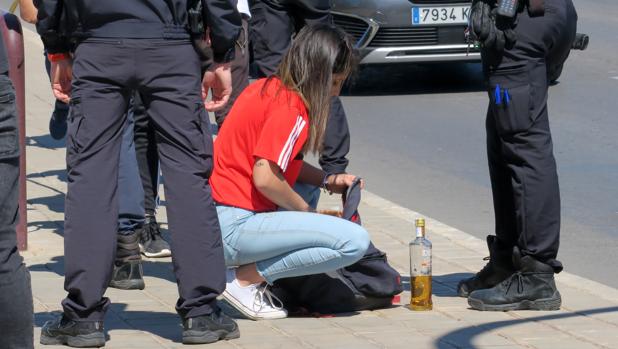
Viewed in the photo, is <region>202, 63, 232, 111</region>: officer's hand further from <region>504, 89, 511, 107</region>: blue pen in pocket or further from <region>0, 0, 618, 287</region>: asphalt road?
<region>0, 0, 618, 287</region>: asphalt road

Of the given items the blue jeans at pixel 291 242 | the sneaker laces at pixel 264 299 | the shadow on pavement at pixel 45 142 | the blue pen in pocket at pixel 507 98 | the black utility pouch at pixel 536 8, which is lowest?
the shadow on pavement at pixel 45 142

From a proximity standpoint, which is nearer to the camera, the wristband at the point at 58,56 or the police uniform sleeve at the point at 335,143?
the wristband at the point at 58,56

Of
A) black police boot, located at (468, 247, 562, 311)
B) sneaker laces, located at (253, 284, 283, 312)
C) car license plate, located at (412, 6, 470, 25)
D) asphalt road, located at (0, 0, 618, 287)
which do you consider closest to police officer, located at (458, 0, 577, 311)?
black police boot, located at (468, 247, 562, 311)

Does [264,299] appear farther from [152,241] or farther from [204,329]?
[152,241]

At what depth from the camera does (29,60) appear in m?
14.5

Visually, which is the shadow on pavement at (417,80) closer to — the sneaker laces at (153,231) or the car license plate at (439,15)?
the car license plate at (439,15)

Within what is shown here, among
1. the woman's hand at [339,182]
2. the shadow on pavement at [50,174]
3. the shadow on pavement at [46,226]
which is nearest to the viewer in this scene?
the woman's hand at [339,182]

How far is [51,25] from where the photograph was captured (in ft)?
16.5

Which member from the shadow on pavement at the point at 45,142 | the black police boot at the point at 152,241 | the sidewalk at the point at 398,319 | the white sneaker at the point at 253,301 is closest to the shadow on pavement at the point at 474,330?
the sidewalk at the point at 398,319

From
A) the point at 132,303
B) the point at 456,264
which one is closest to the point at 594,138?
the point at 456,264

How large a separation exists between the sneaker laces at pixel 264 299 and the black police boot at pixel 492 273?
847 mm

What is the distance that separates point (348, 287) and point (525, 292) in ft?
2.38

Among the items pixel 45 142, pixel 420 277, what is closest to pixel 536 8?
pixel 420 277

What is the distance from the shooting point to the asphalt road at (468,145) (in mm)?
7703
